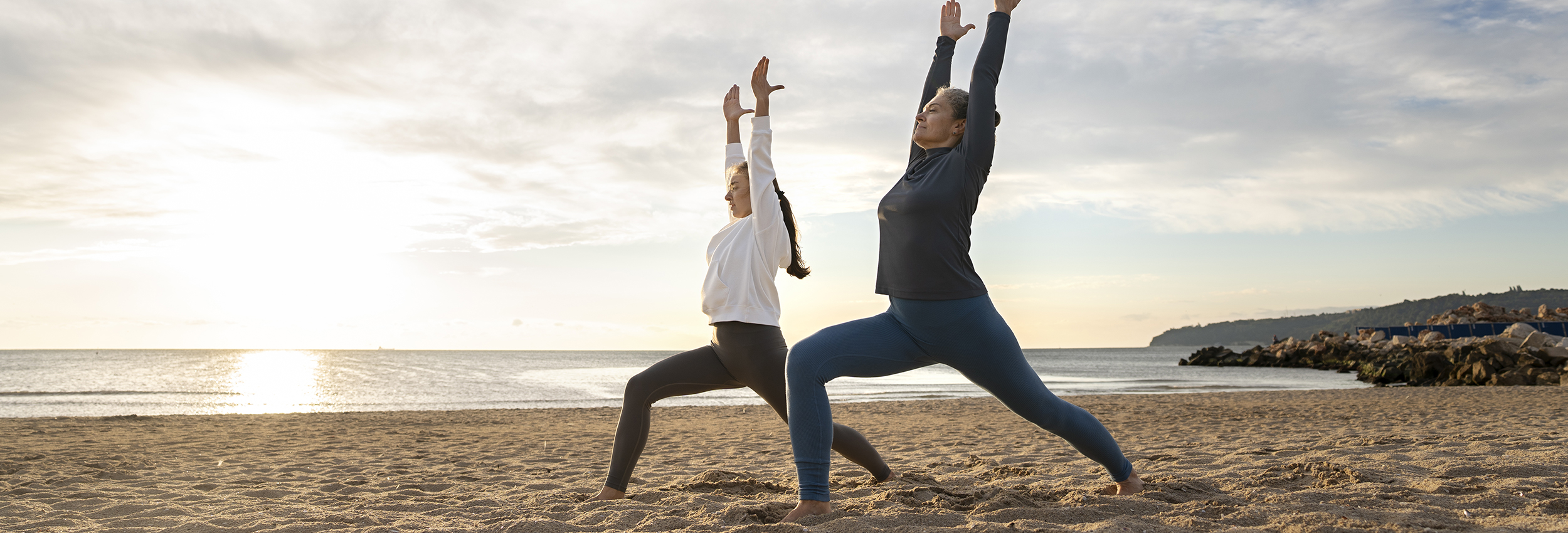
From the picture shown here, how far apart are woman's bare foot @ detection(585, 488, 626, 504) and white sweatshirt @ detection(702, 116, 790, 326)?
0.91m

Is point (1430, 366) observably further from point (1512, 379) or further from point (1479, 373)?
point (1512, 379)

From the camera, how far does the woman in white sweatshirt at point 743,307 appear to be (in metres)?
3.17

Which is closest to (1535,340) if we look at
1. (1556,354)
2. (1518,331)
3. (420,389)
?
(1556,354)

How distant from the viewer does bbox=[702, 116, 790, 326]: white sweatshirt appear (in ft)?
10.2

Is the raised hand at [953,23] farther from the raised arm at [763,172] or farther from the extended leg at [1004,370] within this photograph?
the extended leg at [1004,370]

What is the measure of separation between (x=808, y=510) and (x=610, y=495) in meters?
1.24

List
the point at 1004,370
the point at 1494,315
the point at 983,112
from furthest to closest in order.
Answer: the point at 1494,315, the point at 1004,370, the point at 983,112

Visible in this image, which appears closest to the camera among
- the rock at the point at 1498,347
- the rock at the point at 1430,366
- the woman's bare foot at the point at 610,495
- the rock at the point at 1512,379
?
the woman's bare foot at the point at 610,495

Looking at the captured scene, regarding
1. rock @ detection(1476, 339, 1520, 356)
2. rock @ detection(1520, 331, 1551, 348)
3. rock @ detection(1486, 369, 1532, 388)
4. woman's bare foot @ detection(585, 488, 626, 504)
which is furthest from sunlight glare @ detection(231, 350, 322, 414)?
rock @ detection(1520, 331, 1551, 348)

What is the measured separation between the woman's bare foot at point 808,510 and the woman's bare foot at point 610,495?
1.14m

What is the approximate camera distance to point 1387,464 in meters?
3.77

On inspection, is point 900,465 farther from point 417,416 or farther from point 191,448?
point 417,416

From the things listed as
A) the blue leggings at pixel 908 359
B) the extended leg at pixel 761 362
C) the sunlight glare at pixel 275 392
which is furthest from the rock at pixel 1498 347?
the sunlight glare at pixel 275 392

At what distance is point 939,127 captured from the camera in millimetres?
2807
